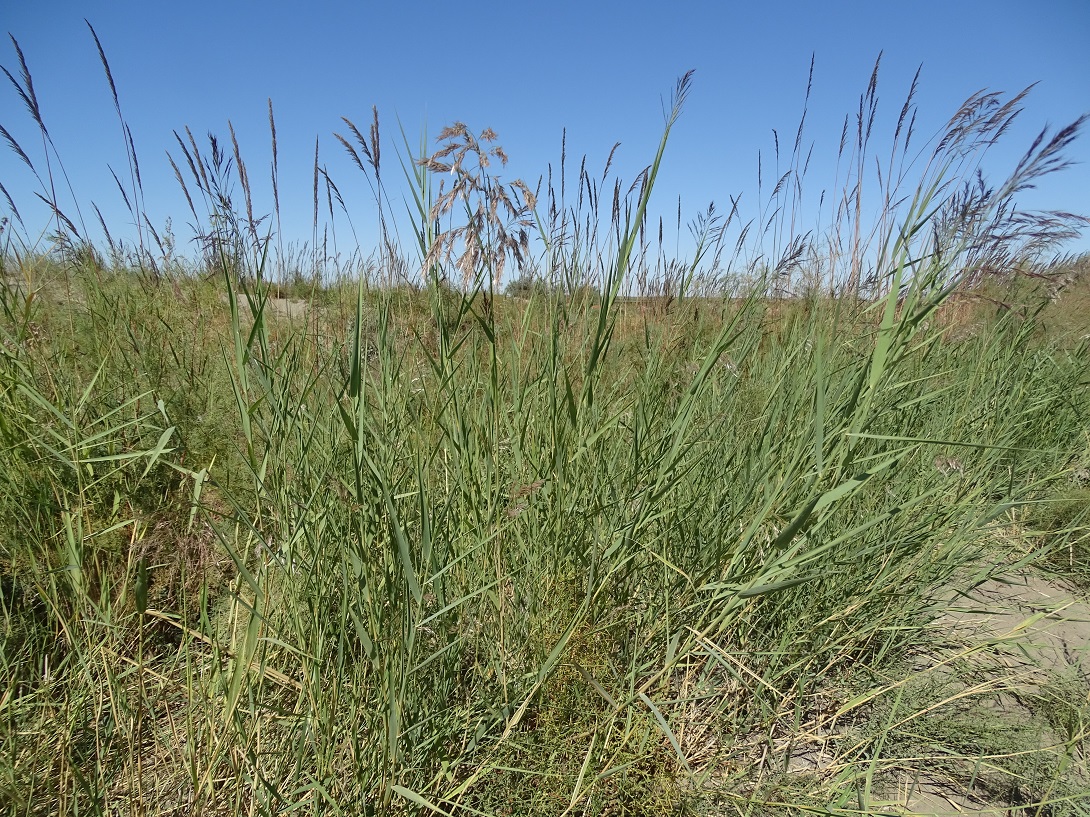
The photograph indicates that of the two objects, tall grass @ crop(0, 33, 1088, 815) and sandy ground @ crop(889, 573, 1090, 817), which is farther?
sandy ground @ crop(889, 573, 1090, 817)

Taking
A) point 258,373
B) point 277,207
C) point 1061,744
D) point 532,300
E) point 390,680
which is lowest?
point 1061,744

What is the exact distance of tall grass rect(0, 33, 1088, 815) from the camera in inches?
36.3

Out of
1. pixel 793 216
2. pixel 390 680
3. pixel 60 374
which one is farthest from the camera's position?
pixel 793 216

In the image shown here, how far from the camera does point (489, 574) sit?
3.81 feet

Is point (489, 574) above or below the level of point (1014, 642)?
above

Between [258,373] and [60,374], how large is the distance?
1160 millimetres

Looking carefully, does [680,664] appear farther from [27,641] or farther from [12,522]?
[12,522]

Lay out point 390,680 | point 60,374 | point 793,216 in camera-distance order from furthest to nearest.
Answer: point 793,216 < point 60,374 < point 390,680

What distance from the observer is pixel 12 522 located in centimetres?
A: 137

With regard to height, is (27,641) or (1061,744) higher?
(27,641)

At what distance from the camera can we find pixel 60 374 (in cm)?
155

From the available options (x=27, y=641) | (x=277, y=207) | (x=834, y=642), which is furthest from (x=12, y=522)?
(x=834, y=642)

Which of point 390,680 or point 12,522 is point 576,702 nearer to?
point 390,680

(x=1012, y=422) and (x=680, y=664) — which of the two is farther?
(x=1012, y=422)
